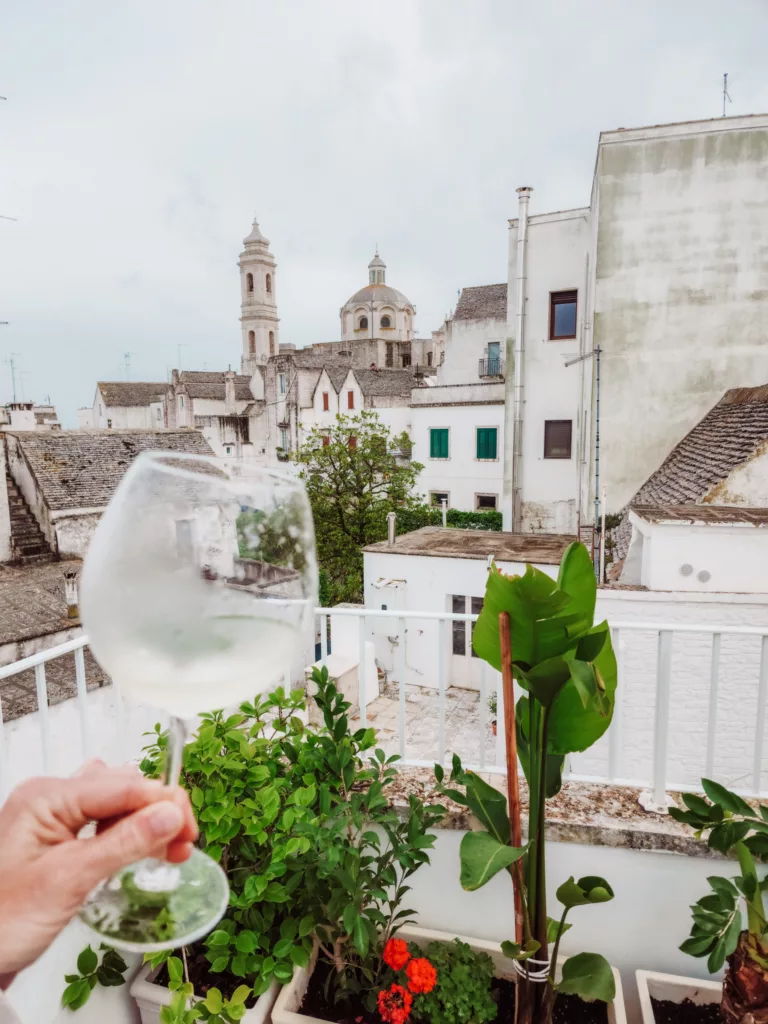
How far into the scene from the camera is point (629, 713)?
5582 millimetres

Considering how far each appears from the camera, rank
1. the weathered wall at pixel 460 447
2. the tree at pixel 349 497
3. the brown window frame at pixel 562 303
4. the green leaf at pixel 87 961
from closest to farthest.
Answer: the green leaf at pixel 87 961, the brown window frame at pixel 562 303, the tree at pixel 349 497, the weathered wall at pixel 460 447

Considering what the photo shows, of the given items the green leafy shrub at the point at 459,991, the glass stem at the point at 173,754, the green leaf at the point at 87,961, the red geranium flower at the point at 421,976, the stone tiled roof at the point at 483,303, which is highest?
the stone tiled roof at the point at 483,303

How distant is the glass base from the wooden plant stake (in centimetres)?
98

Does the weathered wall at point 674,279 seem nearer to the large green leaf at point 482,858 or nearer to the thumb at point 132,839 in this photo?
the large green leaf at point 482,858

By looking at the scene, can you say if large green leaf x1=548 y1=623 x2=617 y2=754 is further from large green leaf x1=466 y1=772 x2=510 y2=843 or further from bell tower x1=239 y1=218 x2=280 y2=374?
bell tower x1=239 y1=218 x2=280 y2=374

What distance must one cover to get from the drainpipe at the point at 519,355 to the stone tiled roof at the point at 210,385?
103 ft

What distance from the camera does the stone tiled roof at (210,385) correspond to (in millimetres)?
43125

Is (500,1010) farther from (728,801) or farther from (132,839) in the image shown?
(132,839)

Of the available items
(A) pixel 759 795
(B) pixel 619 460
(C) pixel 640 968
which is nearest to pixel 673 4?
(B) pixel 619 460

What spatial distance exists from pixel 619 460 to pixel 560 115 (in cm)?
815

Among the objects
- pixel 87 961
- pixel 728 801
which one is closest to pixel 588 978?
pixel 728 801

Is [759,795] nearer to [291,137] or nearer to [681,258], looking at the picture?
[681,258]

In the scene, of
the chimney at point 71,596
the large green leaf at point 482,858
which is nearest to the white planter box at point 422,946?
the large green leaf at point 482,858

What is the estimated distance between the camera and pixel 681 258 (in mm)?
13336
